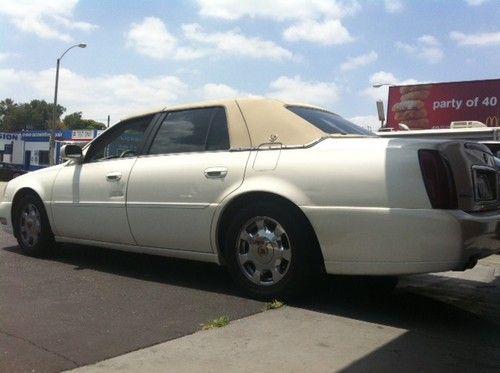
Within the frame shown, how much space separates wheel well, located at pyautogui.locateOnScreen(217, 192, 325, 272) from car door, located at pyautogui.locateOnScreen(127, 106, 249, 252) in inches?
→ 3.7

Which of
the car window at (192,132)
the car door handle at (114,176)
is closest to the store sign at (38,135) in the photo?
the car door handle at (114,176)

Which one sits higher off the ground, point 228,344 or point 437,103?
point 437,103

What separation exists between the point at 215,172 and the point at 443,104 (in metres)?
21.6

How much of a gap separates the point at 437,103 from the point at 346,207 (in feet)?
72.6

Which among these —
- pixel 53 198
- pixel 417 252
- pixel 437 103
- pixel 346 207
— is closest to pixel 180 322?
pixel 346 207

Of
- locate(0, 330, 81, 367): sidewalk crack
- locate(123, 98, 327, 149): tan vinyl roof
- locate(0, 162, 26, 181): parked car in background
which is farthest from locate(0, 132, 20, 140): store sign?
locate(0, 330, 81, 367): sidewalk crack

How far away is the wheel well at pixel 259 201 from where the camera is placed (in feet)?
14.1

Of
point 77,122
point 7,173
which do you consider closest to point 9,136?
point 7,173

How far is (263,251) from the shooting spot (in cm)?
444

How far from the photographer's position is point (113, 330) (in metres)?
3.77

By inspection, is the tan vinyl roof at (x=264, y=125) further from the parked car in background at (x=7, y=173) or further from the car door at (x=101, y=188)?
the parked car in background at (x=7, y=173)

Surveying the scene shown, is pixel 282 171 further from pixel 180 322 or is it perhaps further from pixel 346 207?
pixel 180 322

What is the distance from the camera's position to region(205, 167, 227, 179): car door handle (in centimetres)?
468

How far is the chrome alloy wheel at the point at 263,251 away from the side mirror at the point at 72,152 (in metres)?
2.31
